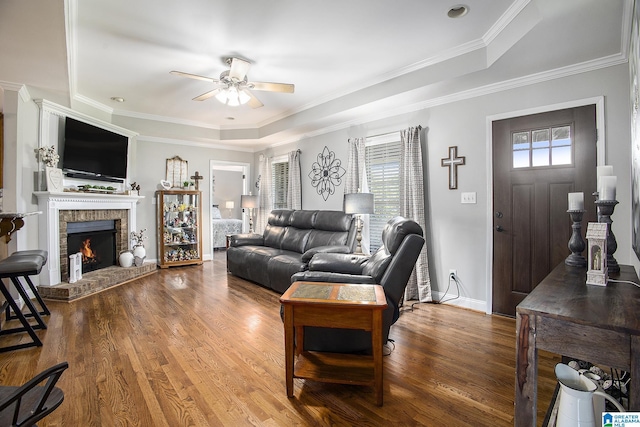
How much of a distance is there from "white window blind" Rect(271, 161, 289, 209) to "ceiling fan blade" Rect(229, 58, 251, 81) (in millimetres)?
2978

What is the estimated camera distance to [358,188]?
175 inches

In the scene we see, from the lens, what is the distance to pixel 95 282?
3932mm

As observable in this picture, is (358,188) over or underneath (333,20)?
underneath

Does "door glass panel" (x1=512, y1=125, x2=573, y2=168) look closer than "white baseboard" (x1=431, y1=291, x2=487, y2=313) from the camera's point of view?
Yes

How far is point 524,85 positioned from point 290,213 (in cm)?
355

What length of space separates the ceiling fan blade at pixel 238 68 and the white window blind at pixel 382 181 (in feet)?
6.72

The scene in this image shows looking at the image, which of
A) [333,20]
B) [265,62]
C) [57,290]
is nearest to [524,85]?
[333,20]

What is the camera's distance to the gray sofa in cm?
383

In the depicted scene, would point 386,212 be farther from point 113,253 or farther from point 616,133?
point 113,253

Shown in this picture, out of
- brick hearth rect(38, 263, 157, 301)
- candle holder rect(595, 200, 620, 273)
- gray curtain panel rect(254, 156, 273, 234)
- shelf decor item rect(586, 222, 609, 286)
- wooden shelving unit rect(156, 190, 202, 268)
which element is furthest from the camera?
gray curtain panel rect(254, 156, 273, 234)

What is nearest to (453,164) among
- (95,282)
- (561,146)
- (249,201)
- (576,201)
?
(561,146)

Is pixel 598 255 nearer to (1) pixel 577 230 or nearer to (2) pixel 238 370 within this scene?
(1) pixel 577 230

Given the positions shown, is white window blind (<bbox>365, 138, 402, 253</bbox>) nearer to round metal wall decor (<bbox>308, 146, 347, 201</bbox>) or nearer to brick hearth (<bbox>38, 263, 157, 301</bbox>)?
round metal wall decor (<bbox>308, 146, 347, 201</bbox>)

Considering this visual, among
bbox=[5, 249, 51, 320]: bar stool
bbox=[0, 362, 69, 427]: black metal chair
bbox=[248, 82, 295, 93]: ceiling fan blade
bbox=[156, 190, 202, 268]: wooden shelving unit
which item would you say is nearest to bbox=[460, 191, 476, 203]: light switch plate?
bbox=[248, 82, 295, 93]: ceiling fan blade
